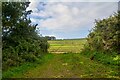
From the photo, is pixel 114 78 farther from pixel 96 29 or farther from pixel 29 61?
pixel 96 29

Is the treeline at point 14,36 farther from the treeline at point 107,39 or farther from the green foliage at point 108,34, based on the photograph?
the green foliage at point 108,34

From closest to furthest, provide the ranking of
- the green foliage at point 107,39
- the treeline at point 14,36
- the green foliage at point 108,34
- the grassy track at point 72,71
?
the grassy track at point 72,71
the treeline at point 14,36
the green foliage at point 107,39
the green foliage at point 108,34

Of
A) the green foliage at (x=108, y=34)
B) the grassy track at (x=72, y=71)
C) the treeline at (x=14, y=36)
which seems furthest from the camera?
the green foliage at (x=108, y=34)

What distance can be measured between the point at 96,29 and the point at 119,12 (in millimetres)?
7418

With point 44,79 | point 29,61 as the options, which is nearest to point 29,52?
point 29,61

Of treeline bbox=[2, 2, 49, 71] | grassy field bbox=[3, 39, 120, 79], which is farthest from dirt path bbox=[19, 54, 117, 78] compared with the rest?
treeline bbox=[2, 2, 49, 71]

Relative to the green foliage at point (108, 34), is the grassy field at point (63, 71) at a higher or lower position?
lower

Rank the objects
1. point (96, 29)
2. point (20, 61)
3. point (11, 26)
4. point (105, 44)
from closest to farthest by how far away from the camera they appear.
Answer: point (20, 61) → point (11, 26) → point (105, 44) → point (96, 29)

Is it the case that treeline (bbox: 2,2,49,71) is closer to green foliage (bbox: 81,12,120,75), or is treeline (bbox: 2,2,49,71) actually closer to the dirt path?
the dirt path

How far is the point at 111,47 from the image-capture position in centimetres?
2692

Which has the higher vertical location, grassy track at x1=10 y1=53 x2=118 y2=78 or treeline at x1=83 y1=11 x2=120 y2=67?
treeline at x1=83 y1=11 x2=120 y2=67

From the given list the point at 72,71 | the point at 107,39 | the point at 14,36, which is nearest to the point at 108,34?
the point at 107,39

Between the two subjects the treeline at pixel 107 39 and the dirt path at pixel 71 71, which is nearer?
the dirt path at pixel 71 71

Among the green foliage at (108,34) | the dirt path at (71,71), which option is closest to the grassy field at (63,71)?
the dirt path at (71,71)
